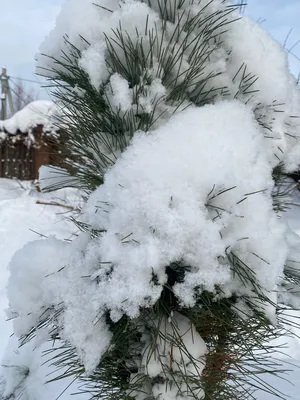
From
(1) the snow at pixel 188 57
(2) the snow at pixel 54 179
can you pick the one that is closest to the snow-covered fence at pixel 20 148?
(2) the snow at pixel 54 179

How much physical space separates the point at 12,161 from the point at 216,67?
9.34m

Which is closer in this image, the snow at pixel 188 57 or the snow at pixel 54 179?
the snow at pixel 188 57

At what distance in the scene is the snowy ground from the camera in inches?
109

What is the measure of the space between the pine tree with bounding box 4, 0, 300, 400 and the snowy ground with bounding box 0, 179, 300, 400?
3.71 feet

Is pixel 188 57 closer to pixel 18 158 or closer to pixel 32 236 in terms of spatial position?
pixel 32 236

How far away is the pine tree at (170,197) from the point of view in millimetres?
837

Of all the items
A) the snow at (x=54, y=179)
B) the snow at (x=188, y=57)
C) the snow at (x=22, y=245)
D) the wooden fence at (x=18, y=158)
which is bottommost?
the snow at (x=22, y=245)

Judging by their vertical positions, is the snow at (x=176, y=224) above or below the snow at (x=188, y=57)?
below

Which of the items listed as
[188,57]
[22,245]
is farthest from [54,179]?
[22,245]

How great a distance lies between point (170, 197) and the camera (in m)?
0.83

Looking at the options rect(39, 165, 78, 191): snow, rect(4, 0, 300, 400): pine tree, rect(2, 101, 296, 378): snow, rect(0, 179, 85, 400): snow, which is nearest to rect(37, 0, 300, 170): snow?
rect(4, 0, 300, 400): pine tree

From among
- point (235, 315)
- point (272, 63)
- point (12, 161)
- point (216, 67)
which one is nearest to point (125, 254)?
point (235, 315)

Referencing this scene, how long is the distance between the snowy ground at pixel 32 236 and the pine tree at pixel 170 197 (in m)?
1.13

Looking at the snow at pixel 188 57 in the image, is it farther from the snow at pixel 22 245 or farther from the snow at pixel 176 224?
the snow at pixel 22 245
